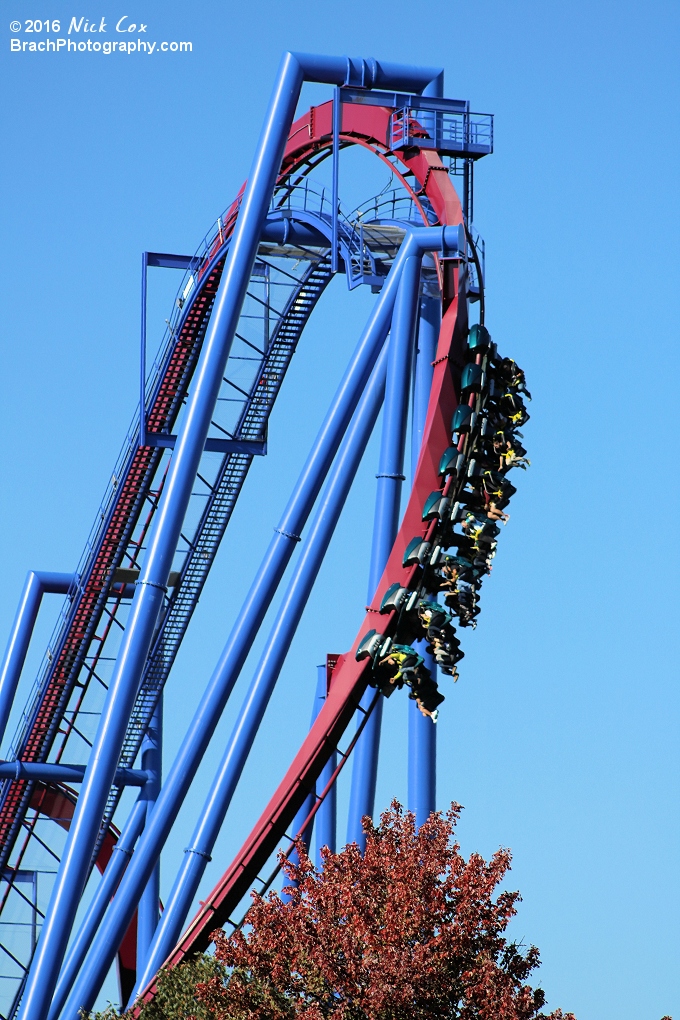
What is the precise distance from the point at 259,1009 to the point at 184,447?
5722 millimetres

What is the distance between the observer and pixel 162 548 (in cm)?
1794

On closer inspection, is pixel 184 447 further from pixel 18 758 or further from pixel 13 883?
pixel 13 883

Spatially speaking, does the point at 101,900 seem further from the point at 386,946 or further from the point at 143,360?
the point at 386,946

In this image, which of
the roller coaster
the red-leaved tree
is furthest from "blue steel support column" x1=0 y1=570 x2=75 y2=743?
the red-leaved tree

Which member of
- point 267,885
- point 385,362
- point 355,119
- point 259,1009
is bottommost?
point 259,1009

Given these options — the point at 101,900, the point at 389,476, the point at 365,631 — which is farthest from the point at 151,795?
the point at 365,631

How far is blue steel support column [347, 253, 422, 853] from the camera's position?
18.5 m

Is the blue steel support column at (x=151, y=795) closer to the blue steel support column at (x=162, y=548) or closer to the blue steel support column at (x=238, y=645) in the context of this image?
the blue steel support column at (x=238, y=645)

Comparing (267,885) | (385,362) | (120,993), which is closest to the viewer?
(267,885)

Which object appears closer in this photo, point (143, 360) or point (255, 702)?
point (255, 702)

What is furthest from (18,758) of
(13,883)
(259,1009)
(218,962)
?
(259,1009)

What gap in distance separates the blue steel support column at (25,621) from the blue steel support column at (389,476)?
684 cm

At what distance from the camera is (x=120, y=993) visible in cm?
2936

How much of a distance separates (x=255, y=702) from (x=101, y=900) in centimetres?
622
